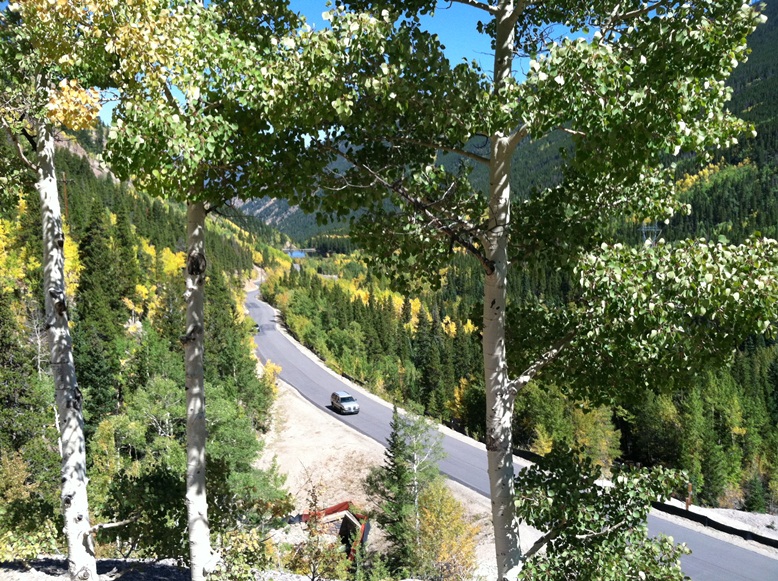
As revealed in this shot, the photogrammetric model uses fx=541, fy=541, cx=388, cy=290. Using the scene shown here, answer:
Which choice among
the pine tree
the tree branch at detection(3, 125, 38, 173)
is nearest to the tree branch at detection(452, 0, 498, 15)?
the tree branch at detection(3, 125, 38, 173)

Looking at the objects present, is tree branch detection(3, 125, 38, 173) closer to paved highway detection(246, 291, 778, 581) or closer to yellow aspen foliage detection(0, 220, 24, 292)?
paved highway detection(246, 291, 778, 581)

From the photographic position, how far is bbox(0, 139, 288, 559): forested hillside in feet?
24.5

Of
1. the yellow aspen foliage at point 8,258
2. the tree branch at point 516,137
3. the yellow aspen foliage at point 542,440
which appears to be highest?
the yellow aspen foliage at point 8,258

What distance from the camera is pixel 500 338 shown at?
4.55 meters

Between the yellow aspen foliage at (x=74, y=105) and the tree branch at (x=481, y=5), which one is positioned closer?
the tree branch at (x=481, y=5)

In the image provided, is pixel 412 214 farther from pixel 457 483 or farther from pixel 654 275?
pixel 457 483

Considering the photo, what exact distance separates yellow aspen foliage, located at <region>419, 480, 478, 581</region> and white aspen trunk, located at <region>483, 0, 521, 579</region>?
724 inches

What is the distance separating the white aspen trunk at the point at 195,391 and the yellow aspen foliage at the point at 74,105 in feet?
4.34

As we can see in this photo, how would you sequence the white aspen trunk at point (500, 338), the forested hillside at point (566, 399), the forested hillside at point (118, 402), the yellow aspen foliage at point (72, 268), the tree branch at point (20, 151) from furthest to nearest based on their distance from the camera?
the forested hillside at point (566, 399)
the yellow aspen foliage at point (72, 268)
the forested hillside at point (118, 402)
the tree branch at point (20, 151)
the white aspen trunk at point (500, 338)

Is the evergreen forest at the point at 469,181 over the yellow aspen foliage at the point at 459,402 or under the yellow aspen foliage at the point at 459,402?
over

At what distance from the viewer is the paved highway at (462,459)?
22844 mm

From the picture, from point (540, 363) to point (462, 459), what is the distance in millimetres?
32560

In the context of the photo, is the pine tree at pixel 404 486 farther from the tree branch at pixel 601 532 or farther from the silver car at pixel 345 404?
the tree branch at pixel 601 532

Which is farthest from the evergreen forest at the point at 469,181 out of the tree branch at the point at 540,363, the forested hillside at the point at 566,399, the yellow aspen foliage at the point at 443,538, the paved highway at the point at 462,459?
the yellow aspen foliage at the point at 443,538
